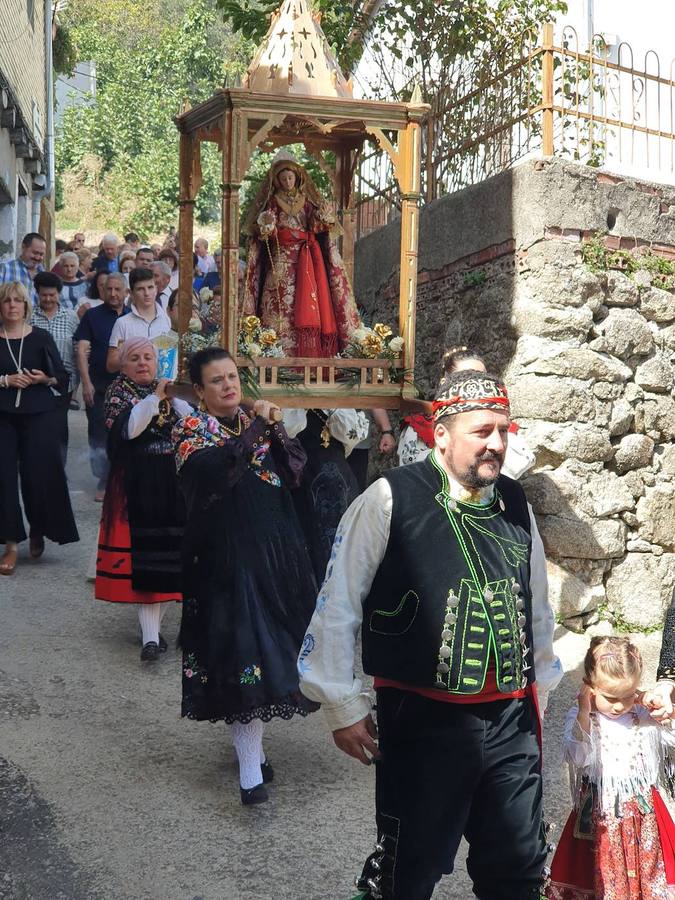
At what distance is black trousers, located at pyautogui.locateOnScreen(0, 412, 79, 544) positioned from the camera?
7691 millimetres

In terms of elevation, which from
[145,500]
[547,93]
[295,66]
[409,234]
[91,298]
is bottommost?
[145,500]

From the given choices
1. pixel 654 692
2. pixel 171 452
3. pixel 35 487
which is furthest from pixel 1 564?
pixel 654 692

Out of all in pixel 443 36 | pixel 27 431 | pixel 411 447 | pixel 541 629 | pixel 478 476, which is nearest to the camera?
pixel 478 476

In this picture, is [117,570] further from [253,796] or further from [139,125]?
[139,125]

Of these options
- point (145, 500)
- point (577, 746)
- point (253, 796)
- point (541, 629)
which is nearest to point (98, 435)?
point (145, 500)

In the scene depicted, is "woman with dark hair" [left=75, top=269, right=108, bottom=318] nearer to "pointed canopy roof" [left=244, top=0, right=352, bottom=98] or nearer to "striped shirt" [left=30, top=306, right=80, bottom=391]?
"striped shirt" [left=30, top=306, right=80, bottom=391]

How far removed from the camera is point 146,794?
4.62 meters

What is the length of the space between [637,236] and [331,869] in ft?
16.1

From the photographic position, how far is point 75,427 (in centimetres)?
1359

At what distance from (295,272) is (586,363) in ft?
6.53

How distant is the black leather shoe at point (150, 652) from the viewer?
6.18m

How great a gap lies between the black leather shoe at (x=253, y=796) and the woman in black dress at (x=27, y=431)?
3734 mm

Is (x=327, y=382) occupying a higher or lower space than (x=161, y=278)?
lower

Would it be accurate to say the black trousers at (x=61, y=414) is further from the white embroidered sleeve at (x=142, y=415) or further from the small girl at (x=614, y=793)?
the small girl at (x=614, y=793)
